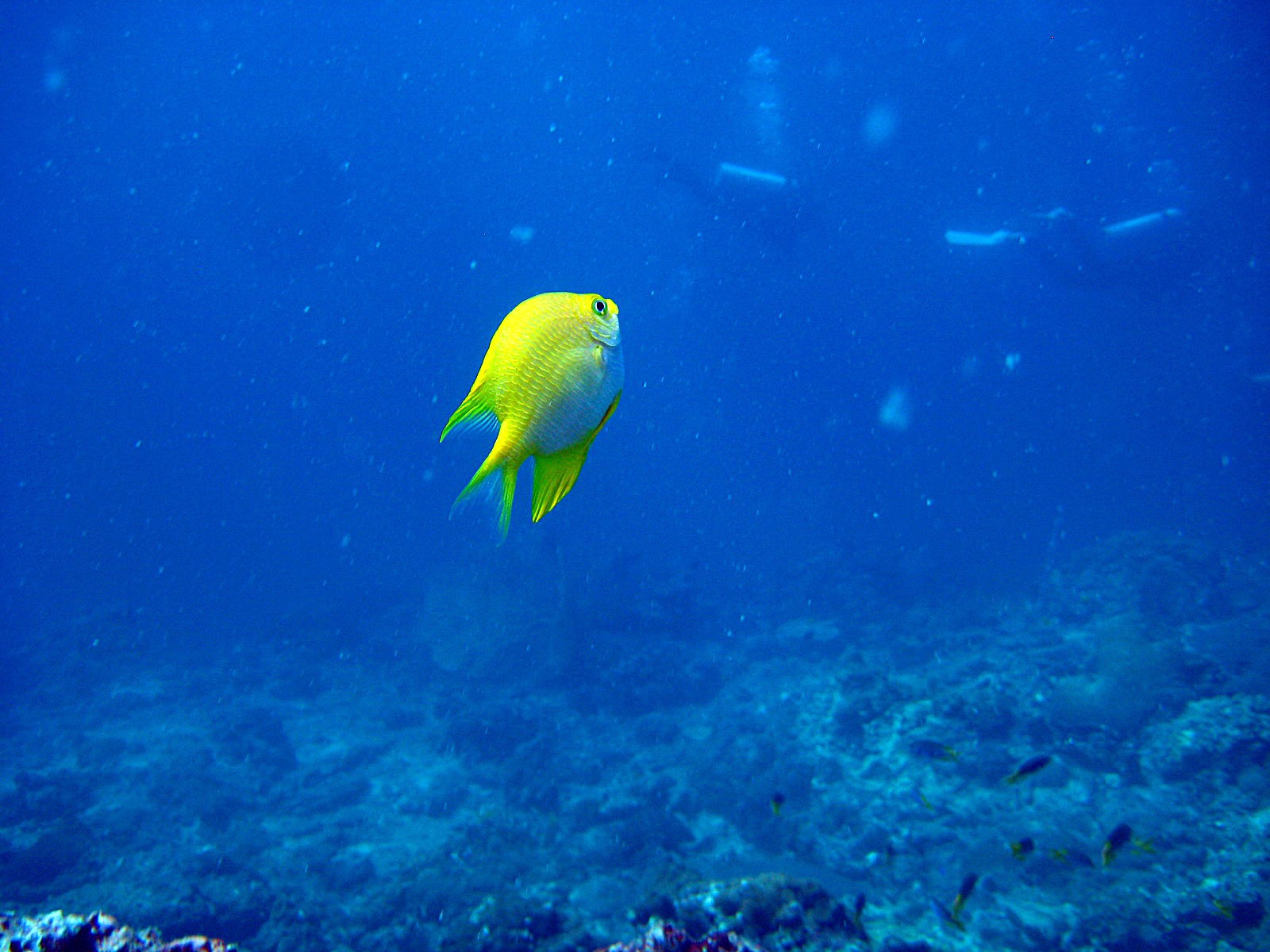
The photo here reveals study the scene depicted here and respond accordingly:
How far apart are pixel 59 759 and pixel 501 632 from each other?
10.1 metres

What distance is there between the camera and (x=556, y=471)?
55.7 inches

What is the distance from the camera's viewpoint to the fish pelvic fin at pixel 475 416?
4.63ft

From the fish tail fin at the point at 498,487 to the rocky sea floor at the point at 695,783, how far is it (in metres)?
2.79

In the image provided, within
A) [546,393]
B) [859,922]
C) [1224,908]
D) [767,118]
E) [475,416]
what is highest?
[767,118]

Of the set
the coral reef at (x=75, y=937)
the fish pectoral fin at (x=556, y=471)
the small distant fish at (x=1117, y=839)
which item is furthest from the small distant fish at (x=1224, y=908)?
the coral reef at (x=75, y=937)

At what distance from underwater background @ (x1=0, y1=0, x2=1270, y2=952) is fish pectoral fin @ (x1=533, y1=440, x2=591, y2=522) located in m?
3.81

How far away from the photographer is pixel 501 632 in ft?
55.4

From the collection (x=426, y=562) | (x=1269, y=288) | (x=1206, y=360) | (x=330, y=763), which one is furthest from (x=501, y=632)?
(x=1206, y=360)

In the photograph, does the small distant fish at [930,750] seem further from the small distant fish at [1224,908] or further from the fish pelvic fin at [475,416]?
the fish pelvic fin at [475,416]

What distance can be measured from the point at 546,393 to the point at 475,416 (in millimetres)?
240

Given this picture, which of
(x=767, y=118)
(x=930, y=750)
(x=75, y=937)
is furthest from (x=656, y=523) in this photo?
(x=75, y=937)

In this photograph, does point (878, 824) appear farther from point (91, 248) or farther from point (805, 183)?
point (91, 248)

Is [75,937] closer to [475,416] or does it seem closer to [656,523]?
[475,416]

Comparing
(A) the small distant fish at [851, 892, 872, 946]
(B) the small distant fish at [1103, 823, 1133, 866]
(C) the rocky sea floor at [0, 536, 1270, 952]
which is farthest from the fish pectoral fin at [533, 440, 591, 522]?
(B) the small distant fish at [1103, 823, 1133, 866]
